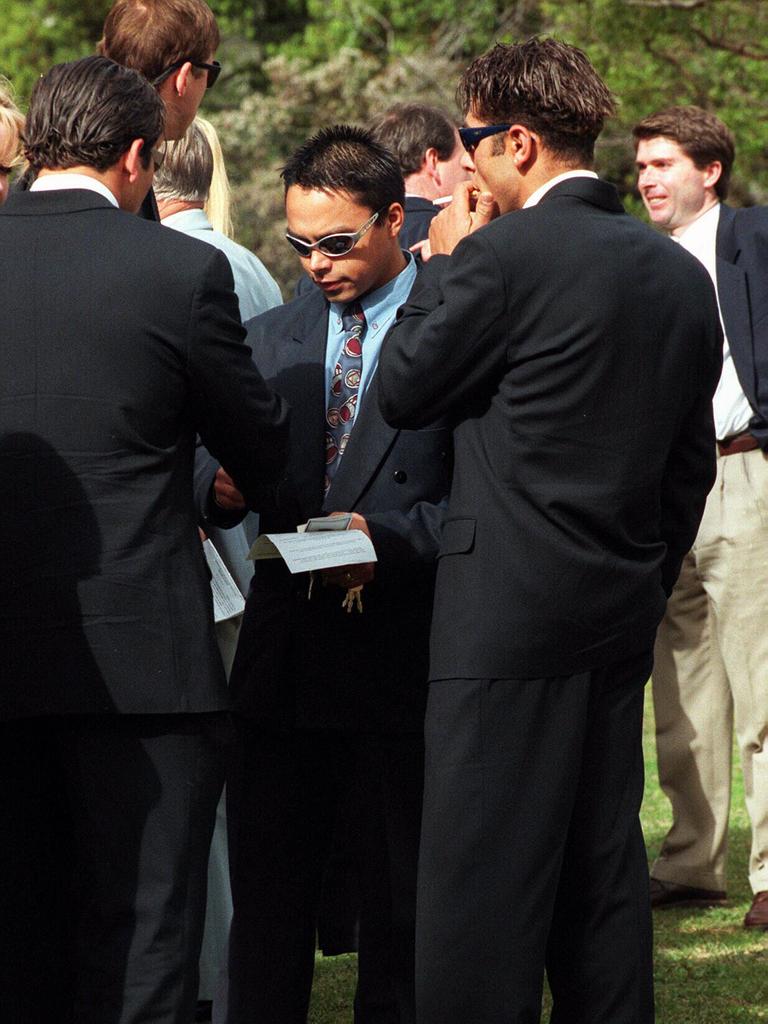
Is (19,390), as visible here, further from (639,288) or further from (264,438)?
(639,288)

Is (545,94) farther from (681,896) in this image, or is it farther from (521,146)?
(681,896)

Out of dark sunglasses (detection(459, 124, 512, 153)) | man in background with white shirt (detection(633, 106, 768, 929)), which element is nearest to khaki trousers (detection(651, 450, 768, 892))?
man in background with white shirt (detection(633, 106, 768, 929))

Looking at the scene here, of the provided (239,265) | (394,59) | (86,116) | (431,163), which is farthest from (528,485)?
(394,59)

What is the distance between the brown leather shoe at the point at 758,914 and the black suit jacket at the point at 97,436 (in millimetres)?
2874

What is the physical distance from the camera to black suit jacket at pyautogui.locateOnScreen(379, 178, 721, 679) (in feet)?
10.1

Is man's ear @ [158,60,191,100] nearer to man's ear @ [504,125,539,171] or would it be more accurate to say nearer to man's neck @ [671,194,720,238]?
man's ear @ [504,125,539,171]

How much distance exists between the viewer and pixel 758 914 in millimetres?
5316

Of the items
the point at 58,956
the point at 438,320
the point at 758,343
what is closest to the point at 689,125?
the point at 758,343

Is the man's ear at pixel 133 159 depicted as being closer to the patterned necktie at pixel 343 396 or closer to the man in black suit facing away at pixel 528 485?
the man in black suit facing away at pixel 528 485

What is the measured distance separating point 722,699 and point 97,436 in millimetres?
3488

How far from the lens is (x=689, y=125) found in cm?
578

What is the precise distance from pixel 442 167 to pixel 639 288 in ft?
9.56

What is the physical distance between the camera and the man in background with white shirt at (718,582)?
5520mm

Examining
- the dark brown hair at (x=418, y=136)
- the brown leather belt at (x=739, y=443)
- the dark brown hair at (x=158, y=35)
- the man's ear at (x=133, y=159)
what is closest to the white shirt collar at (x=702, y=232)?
the brown leather belt at (x=739, y=443)
